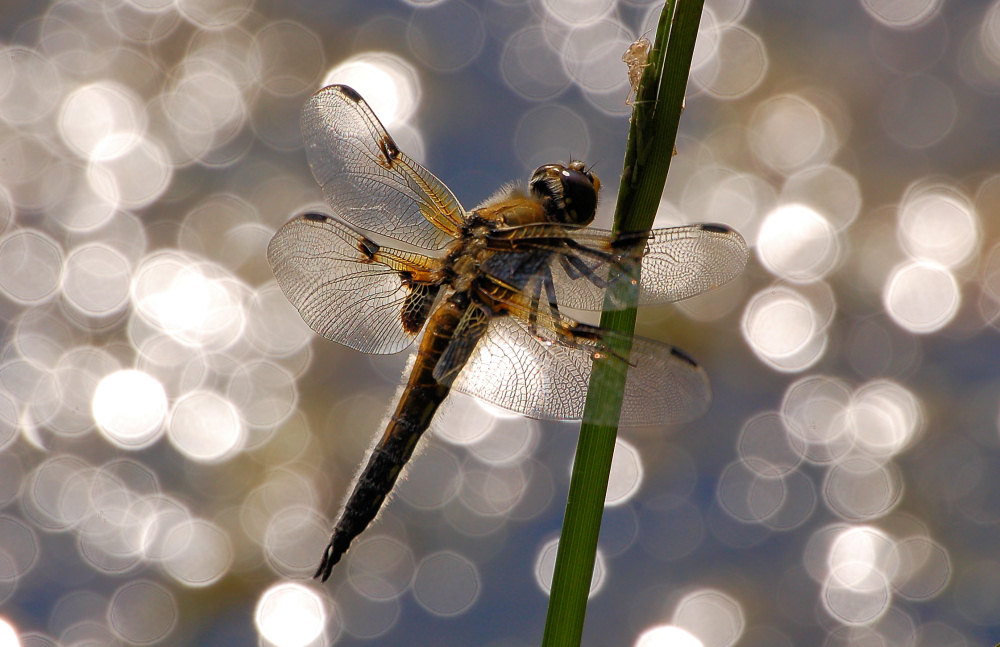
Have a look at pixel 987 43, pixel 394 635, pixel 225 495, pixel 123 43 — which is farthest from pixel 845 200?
pixel 123 43

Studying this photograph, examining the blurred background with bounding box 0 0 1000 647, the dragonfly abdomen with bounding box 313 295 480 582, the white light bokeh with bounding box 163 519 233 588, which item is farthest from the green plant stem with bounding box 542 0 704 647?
the white light bokeh with bounding box 163 519 233 588

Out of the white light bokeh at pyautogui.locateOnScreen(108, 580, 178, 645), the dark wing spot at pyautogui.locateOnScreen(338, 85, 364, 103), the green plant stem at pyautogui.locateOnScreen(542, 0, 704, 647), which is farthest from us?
the white light bokeh at pyautogui.locateOnScreen(108, 580, 178, 645)

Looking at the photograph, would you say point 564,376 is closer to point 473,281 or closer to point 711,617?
point 473,281

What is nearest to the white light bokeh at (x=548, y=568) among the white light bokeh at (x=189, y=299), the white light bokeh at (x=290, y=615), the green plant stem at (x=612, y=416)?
the white light bokeh at (x=290, y=615)

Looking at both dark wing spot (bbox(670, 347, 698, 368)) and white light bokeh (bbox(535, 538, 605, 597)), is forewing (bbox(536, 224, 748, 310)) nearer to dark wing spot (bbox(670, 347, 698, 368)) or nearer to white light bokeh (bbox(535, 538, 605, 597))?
dark wing spot (bbox(670, 347, 698, 368))

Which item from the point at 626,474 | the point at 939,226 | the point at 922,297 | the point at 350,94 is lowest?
the point at 626,474

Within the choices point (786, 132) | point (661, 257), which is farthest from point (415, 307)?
point (786, 132)

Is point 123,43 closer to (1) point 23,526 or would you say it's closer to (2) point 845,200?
(1) point 23,526

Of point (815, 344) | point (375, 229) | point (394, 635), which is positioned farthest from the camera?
point (815, 344)
